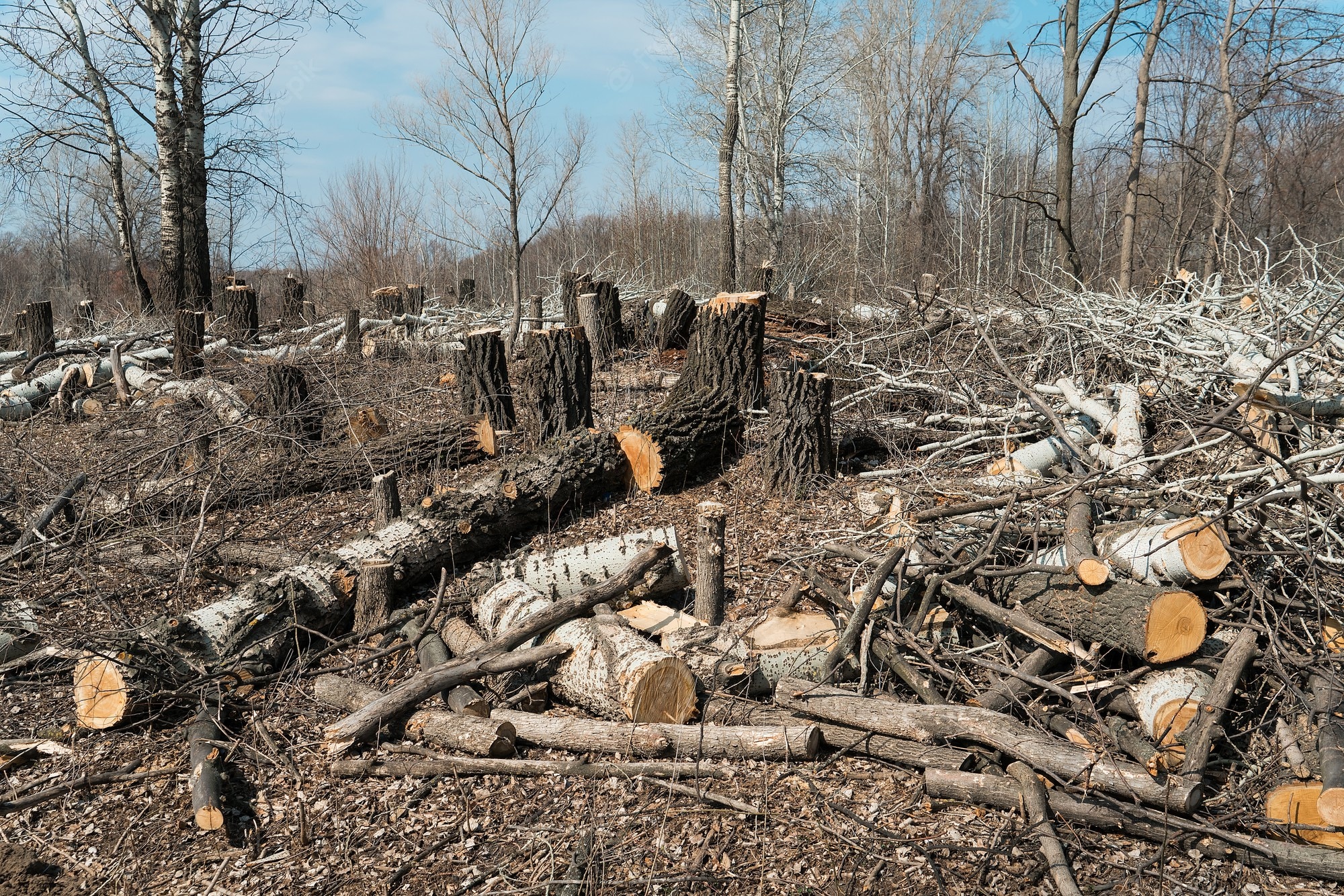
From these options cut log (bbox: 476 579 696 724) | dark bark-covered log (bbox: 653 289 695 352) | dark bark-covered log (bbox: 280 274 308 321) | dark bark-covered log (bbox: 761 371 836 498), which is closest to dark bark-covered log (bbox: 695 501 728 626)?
cut log (bbox: 476 579 696 724)

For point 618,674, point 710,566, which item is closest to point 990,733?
point 618,674

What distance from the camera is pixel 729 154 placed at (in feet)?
44.0

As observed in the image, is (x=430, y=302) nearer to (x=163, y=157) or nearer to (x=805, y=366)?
(x=163, y=157)

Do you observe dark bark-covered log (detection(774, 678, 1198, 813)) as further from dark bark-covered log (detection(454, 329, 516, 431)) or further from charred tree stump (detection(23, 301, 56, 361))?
charred tree stump (detection(23, 301, 56, 361))

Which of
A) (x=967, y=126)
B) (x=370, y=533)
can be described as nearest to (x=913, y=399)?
(x=370, y=533)

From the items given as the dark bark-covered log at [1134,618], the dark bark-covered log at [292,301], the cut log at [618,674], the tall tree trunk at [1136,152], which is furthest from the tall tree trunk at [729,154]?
the dark bark-covered log at [1134,618]

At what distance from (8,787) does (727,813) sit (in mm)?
2961

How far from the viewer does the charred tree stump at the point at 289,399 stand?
22.9 ft

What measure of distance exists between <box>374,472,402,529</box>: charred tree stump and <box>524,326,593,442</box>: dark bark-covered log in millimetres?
1690

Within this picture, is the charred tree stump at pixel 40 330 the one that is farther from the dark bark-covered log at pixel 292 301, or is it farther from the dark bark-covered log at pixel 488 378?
the dark bark-covered log at pixel 488 378

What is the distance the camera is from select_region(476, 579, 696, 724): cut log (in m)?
3.41

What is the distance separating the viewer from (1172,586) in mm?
3375

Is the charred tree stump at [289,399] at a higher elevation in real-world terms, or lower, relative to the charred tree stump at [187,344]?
lower

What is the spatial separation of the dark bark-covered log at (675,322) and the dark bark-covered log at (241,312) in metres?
5.68
